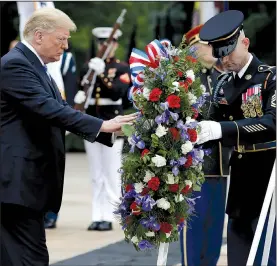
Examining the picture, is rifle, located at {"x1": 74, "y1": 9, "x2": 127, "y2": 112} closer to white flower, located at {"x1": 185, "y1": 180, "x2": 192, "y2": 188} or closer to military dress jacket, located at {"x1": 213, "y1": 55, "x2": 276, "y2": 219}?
military dress jacket, located at {"x1": 213, "y1": 55, "x2": 276, "y2": 219}

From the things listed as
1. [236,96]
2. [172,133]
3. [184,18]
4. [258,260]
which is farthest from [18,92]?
[184,18]

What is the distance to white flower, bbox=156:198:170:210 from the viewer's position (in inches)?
217

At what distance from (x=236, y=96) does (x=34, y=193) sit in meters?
1.43

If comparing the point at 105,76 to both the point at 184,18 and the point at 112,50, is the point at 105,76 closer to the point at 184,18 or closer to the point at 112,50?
the point at 112,50

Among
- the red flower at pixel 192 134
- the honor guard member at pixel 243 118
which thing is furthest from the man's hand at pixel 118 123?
the honor guard member at pixel 243 118

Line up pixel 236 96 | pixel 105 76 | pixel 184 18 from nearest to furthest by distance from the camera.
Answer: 1. pixel 236 96
2. pixel 105 76
3. pixel 184 18

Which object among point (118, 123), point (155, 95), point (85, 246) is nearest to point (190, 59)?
point (155, 95)

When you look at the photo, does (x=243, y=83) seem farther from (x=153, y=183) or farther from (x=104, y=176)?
(x=104, y=176)

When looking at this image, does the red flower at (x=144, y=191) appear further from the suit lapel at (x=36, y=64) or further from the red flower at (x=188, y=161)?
the suit lapel at (x=36, y=64)

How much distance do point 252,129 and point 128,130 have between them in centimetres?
80

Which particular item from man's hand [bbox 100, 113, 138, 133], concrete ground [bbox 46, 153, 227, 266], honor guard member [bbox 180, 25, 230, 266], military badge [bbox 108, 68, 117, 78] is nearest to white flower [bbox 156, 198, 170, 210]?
man's hand [bbox 100, 113, 138, 133]

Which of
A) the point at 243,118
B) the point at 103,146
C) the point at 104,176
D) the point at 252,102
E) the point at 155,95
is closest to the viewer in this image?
the point at 155,95

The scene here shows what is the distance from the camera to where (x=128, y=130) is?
5.57m

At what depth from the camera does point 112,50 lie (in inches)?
457
